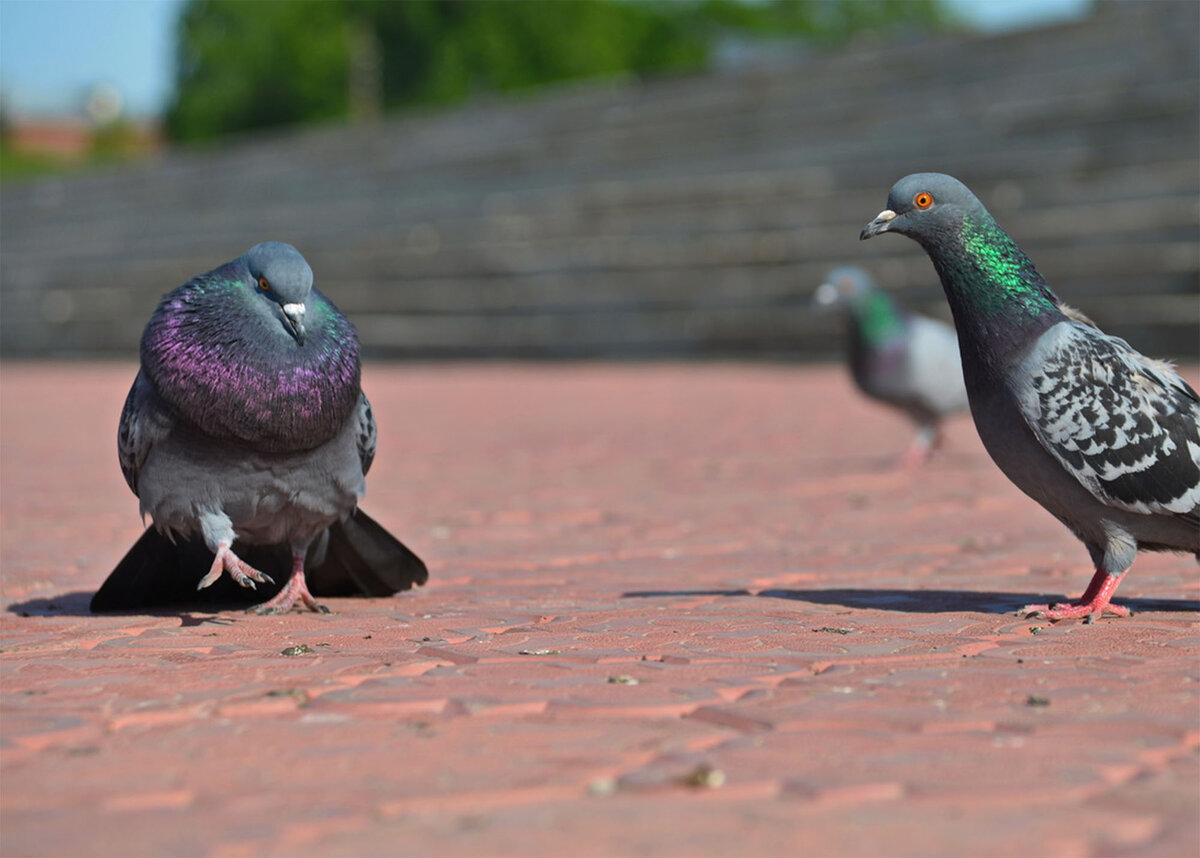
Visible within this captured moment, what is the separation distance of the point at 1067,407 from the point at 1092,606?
0.51m

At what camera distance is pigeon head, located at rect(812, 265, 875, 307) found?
8914mm

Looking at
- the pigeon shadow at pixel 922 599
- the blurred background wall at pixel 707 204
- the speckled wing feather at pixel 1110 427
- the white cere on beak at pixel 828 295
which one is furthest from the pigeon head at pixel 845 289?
the blurred background wall at pixel 707 204

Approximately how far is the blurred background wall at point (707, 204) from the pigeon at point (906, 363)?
5926 millimetres

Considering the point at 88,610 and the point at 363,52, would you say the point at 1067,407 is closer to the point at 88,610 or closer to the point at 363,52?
the point at 88,610

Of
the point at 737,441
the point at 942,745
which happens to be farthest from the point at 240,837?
the point at 737,441

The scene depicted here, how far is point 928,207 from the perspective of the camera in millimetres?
3881

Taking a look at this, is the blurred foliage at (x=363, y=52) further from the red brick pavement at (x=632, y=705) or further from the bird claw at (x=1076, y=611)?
the bird claw at (x=1076, y=611)

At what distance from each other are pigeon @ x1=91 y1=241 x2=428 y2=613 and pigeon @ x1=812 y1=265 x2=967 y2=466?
4832 mm

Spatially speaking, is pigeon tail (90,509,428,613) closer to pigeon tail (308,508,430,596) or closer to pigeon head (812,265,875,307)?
pigeon tail (308,508,430,596)

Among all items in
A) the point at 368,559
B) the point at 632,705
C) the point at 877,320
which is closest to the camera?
the point at 632,705

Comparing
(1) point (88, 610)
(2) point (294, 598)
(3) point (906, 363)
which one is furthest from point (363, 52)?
(2) point (294, 598)

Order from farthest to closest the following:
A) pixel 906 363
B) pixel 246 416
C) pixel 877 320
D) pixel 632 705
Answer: pixel 877 320 → pixel 906 363 → pixel 246 416 → pixel 632 705

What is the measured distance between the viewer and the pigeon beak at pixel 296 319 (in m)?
3.78

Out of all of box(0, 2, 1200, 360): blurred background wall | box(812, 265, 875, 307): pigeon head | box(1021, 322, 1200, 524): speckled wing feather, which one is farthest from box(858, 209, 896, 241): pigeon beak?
box(0, 2, 1200, 360): blurred background wall
